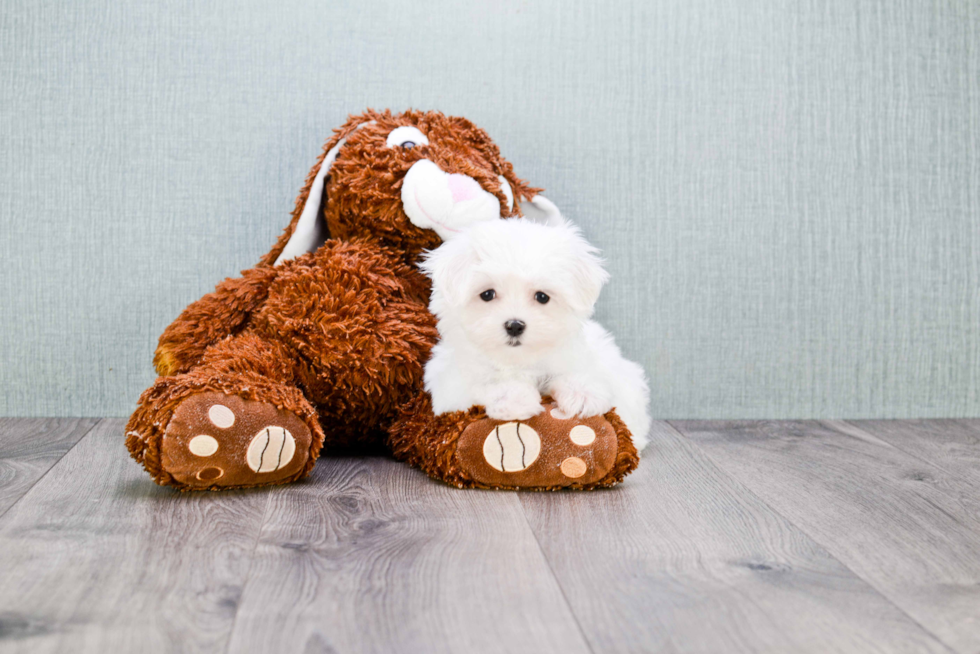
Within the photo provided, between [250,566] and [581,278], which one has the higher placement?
[581,278]

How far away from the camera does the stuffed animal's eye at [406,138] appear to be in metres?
1.42

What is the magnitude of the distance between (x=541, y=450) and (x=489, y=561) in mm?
275

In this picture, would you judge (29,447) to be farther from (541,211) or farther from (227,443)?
(541,211)

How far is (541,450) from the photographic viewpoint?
1.18m

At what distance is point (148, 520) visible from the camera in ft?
3.47

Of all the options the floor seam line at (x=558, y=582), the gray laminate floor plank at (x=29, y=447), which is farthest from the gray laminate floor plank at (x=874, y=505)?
the gray laminate floor plank at (x=29, y=447)

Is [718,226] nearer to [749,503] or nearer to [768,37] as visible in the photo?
[768,37]

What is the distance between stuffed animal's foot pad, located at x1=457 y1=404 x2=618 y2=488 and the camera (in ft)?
3.88

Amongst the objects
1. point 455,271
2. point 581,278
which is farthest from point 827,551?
point 455,271

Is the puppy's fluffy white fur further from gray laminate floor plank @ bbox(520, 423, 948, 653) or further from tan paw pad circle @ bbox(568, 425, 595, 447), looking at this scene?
gray laminate floor plank @ bbox(520, 423, 948, 653)

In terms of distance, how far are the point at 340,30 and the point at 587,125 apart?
0.53 metres

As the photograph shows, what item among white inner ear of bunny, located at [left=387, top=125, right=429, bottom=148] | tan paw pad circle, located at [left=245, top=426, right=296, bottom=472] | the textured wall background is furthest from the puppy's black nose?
the textured wall background

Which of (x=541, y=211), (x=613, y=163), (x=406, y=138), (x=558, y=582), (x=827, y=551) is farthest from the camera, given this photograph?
(x=613, y=163)

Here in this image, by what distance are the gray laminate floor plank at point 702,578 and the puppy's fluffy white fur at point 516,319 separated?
0.15m
